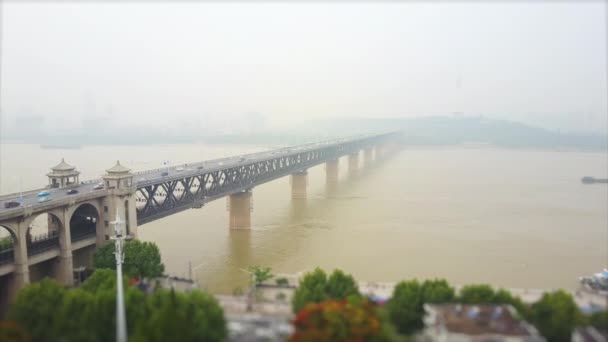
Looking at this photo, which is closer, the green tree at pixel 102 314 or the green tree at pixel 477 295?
the green tree at pixel 102 314

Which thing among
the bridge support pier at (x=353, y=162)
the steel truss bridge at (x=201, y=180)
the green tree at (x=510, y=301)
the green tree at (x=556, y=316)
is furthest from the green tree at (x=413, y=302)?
the bridge support pier at (x=353, y=162)

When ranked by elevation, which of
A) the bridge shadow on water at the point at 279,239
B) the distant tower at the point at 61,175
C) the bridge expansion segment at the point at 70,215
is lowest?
the bridge shadow on water at the point at 279,239

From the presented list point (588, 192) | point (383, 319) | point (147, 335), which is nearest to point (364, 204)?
point (588, 192)

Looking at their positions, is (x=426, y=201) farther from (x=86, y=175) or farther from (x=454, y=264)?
(x=86, y=175)

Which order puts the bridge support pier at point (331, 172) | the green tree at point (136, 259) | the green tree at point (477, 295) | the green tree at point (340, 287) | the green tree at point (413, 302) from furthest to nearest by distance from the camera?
1. the bridge support pier at point (331, 172)
2. the green tree at point (136, 259)
3. the green tree at point (340, 287)
4. the green tree at point (477, 295)
5. the green tree at point (413, 302)

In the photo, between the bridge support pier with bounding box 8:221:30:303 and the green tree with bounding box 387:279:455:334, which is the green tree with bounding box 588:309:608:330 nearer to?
the green tree with bounding box 387:279:455:334

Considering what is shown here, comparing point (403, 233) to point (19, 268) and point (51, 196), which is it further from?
point (19, 268)

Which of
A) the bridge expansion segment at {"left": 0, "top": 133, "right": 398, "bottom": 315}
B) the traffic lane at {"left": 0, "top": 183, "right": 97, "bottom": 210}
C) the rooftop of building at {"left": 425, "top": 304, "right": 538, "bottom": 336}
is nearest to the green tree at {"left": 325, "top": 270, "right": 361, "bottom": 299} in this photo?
the rooftop of building at {"left": 425, "top": 304, "right": 538, "bottom": 336}

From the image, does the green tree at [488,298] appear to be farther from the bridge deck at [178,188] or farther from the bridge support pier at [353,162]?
the bridge support pier at [353,162]
